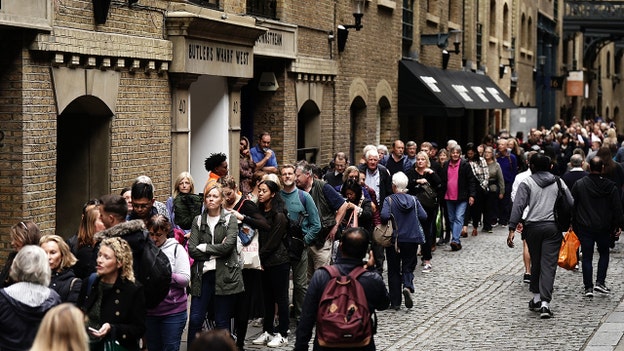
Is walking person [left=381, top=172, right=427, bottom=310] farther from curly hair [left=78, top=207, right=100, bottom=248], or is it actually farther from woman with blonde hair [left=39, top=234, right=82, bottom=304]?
woman with blonde hair [left=39, top=234, right=82, bottom=304]

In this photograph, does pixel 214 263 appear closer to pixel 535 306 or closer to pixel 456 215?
pixel 535 306

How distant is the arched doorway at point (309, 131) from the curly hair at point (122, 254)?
13.6 meters

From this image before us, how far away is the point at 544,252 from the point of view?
1327 centimetres

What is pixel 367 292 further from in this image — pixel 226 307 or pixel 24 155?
pixel 24 155

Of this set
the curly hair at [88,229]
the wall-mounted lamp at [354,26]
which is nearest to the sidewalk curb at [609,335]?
the curly hair at [88,229]

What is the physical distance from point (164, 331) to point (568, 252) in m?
6.62

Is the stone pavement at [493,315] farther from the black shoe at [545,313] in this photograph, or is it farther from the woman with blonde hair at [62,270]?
the woman with blonde hair at [62,270]

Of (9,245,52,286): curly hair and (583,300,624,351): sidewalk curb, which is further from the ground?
(9,245,52,286): curly hair

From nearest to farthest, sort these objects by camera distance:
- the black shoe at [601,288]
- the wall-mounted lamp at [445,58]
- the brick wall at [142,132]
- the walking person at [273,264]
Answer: the walking person at [273,264]
the brick wall at [142,132]
the black shoe at [601,288]
the wall-mounted lamp at [445,58]

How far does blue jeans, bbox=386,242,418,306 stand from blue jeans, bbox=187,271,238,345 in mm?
3409

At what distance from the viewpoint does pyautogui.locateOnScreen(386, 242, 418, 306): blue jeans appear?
530 inches

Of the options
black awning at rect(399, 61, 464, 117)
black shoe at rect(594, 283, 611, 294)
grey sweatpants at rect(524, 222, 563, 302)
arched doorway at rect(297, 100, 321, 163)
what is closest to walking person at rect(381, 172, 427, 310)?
grey sweatpants at rect(524, 222, 563, 302)

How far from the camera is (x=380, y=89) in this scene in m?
24.8

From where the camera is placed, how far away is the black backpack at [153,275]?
27.2 ft
